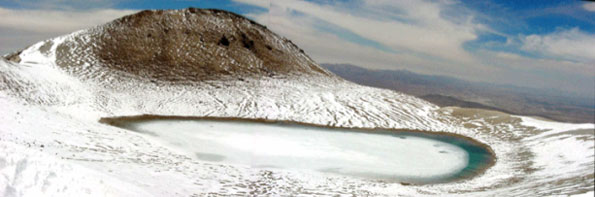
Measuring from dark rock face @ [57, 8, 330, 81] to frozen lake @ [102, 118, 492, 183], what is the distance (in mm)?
13134

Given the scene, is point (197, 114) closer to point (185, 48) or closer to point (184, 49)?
point (184, 49)

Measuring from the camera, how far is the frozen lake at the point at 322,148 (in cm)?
1355

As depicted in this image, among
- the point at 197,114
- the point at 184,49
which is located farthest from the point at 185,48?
the point at 197,114

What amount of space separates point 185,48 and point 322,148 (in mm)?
26156

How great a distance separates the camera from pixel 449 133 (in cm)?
2462

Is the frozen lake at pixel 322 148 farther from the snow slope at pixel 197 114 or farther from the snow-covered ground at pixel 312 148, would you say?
the snow slope at pixel 197 114

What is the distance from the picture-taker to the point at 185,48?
38.5 meters

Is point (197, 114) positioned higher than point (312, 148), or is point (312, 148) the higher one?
point (197, 114)

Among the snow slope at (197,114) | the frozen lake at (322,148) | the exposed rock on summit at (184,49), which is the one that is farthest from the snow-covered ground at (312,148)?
the exposed rock on summit at (184,49)

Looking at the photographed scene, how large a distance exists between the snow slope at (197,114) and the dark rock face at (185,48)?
440mm

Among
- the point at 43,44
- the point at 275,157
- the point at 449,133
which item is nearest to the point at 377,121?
the point at 449,133

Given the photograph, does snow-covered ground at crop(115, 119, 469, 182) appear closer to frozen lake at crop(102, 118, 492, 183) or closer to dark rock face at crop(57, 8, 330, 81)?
frozen lake at crop(102, 118, 492, 183)

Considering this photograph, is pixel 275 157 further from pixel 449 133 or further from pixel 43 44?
pixel 43 44

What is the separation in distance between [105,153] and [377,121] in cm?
1828
